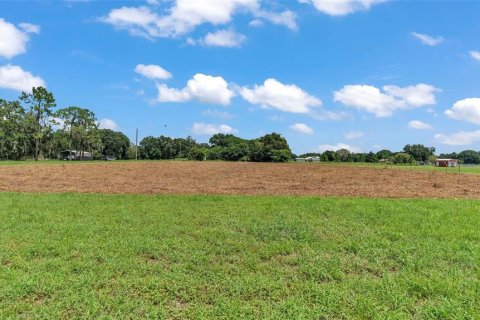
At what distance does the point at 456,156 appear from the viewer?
15575 centimetres

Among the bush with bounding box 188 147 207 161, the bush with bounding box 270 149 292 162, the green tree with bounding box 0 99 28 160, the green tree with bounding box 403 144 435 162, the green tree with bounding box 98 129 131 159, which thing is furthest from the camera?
the green tree with bounding box 403 144 435 162

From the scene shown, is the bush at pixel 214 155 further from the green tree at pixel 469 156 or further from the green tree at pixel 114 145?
the green tree at pixel 469 156

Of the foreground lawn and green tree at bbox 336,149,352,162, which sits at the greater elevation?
green tree at bbox 336,149,352,162

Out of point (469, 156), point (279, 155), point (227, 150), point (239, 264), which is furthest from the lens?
point (469, 156)

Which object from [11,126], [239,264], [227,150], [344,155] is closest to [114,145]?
[227,150]

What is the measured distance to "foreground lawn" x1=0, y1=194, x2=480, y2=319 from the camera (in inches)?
158

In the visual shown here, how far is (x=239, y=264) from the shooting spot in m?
5.32

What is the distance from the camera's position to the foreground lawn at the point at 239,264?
4.01 metres

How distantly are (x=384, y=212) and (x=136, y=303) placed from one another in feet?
23.6

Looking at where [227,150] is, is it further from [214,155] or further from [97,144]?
[97,144]

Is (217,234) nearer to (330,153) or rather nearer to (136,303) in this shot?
(136,303)

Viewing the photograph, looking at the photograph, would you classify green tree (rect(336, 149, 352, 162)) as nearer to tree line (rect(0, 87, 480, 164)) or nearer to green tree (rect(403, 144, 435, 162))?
tree line (rect(0, 87, 480, 164))

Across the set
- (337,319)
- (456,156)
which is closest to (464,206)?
(337,319)

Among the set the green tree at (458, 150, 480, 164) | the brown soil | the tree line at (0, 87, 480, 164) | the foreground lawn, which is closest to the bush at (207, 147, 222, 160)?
the tree line at (0, 87, 480, 164)
